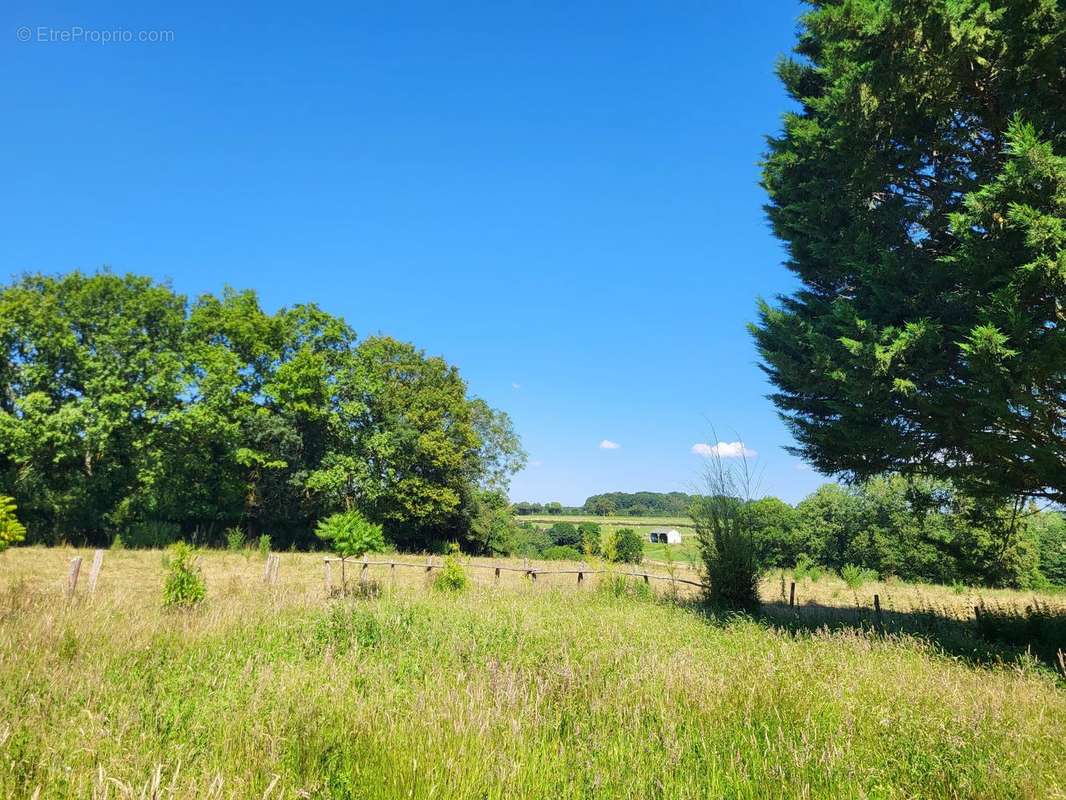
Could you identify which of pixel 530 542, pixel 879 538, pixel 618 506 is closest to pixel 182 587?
pixel 879 538

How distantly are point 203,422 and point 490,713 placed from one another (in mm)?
28821

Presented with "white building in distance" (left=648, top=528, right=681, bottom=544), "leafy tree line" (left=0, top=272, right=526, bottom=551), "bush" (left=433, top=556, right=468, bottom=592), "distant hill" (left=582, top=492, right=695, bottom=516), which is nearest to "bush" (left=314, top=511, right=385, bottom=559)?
"bush" (left=433, top=556, right=468, bottom=592)

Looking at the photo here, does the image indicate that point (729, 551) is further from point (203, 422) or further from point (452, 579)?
point (203, 422)

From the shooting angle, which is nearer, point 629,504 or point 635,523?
point 635,523

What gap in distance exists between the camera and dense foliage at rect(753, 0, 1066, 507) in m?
7.40

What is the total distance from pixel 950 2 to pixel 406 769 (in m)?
11.4

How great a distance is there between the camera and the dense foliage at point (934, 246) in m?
7.40

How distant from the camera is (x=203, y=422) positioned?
2703 cm

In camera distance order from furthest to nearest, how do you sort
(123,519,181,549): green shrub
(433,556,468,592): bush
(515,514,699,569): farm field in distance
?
(515,514,699,569): farm field in distance, (123,519,181,549): green shrub, (433,556,468,592): bush

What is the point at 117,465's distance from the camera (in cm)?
2783

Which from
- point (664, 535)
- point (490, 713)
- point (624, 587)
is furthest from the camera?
point (664, 535)

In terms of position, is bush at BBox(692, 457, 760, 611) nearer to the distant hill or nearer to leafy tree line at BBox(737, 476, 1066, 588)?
leafy tree line at BBox(737, 476, 1066, 588)

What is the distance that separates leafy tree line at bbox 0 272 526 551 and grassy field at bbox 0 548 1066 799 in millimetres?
23088

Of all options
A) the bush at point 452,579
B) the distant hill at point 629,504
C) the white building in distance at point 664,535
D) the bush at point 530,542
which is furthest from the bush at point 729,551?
the distant hill at point 629,504
